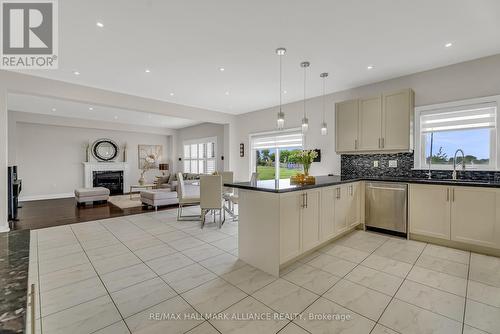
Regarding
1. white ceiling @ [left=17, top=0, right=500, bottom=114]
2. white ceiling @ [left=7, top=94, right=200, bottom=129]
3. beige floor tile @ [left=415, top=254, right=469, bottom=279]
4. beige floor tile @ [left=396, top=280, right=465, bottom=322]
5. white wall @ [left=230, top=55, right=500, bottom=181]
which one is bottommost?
beige floor tile @ [left=396, top=280, right=465, bottom=322]

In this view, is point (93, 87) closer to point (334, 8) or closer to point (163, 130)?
point (334, 8)

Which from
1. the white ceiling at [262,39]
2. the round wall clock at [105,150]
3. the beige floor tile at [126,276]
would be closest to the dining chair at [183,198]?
the white ceiling at [262,39]

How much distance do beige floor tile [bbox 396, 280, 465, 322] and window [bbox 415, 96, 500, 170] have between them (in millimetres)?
2394

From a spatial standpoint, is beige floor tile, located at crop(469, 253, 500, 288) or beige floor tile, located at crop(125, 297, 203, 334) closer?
beige floor tile, located at crop(125, 297, 203, 334)

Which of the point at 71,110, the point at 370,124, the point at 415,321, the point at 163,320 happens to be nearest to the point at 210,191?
the point at 163,320

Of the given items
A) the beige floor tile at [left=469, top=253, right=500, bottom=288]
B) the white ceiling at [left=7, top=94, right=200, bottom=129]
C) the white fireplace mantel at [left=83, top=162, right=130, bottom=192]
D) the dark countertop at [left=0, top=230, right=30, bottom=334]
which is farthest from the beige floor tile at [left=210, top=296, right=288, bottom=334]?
the white fireplace mantel at [left=83, top=162, right=130, bottom=192]

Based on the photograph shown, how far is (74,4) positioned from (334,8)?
266 centimetres

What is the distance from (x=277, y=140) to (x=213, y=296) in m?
4.77

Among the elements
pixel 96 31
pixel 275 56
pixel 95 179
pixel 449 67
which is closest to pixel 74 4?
pixel 96 31

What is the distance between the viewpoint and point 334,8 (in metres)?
2.28

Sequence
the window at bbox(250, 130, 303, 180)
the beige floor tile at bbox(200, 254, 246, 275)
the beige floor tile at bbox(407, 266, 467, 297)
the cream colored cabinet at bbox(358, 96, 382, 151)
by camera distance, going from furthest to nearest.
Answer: the window at bbox(250, 130, 303, 180) → the cream colored cabinet at bbox(358, 96, 382, 151) → the beige floor tile at bbox(200, 254, 246, 275) → the beige floor tile at bbox(407, 266, 467, 297)

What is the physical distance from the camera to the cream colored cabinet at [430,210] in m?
3.16

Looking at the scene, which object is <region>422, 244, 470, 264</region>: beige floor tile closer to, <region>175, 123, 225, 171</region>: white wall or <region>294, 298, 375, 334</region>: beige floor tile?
<region>294, 298, 375, 334</region>: beige floor tile

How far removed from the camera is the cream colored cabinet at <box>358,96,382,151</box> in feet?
12.9
